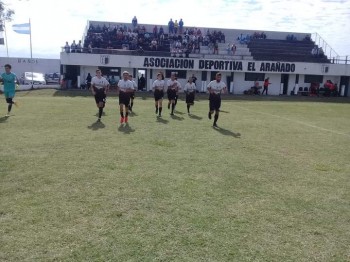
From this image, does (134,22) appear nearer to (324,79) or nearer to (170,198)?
(324,79)

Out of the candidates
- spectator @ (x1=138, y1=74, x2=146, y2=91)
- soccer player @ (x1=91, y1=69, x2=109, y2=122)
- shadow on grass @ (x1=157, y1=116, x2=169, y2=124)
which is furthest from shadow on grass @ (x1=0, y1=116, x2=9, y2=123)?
spectator @ (x1=138, y1=74, x2=146, y2=91)

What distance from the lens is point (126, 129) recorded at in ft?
39.7

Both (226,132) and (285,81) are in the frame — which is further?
(285,81)

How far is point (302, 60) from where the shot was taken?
36.4 meters

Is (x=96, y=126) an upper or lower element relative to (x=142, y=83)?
lower

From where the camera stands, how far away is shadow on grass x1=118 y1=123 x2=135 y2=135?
11.5 meters

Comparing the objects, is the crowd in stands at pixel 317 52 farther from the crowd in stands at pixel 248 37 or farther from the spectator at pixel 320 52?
the crowd in stands at pixel 248 37

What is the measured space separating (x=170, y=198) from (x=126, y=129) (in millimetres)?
6825

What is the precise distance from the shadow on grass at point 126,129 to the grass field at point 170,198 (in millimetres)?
766

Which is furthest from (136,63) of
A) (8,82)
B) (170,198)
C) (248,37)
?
(170,198)

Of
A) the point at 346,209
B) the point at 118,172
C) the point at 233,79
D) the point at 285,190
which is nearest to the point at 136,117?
the point at 118,172

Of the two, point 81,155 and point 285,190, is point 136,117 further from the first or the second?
point 285,190

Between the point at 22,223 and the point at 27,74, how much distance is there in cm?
3541

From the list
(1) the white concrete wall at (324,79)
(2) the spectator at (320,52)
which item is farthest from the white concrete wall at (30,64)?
(2) the spectator at (320,52)
